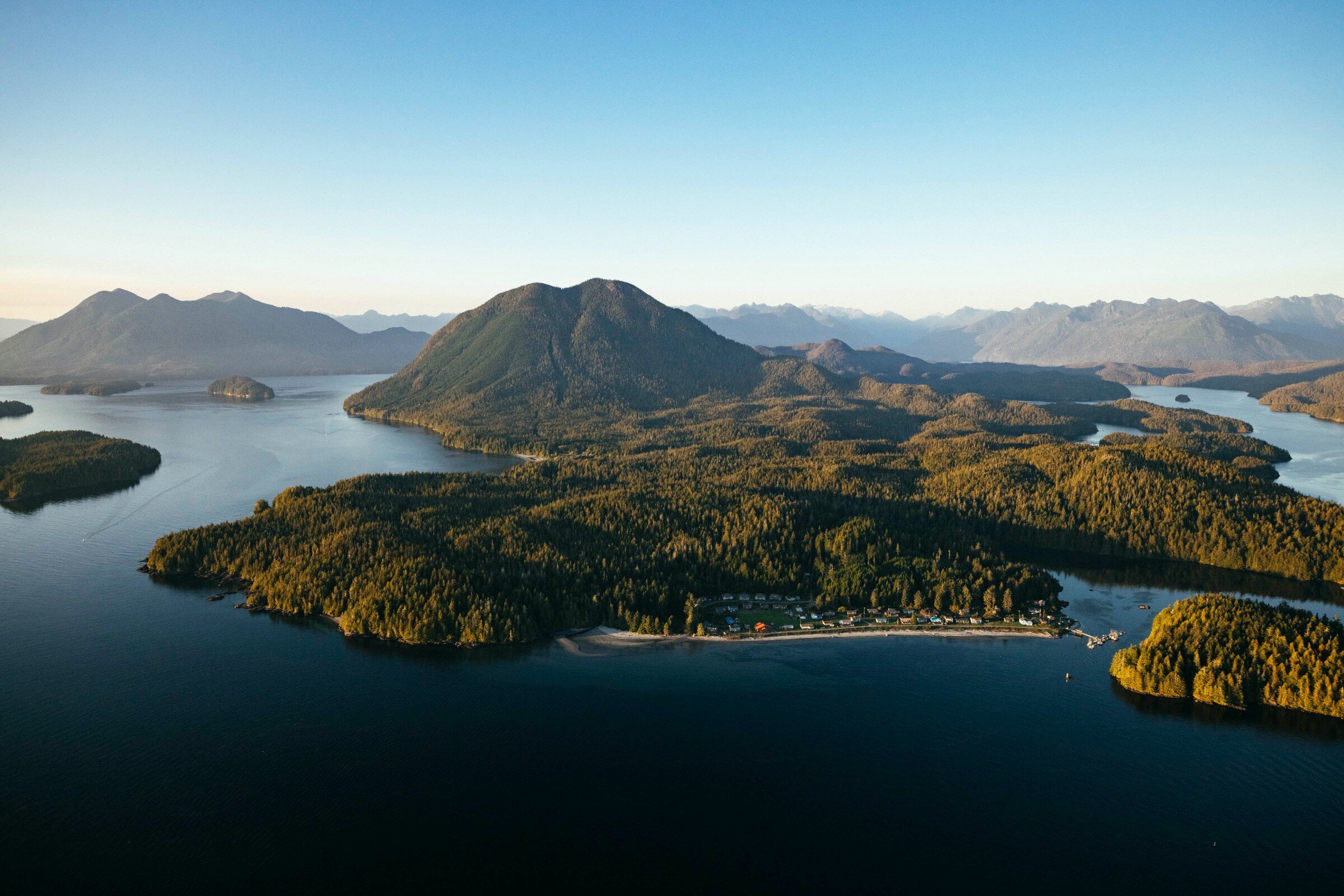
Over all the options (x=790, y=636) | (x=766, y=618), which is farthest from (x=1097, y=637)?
(x=766, y=618)

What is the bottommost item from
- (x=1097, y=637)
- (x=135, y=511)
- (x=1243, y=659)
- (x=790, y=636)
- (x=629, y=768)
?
(x=629, y=768)

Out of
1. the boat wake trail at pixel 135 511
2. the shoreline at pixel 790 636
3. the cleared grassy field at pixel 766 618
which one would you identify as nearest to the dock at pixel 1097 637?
the shoreline at pixel 790 636

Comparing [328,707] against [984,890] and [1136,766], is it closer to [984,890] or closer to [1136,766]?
[984,890]

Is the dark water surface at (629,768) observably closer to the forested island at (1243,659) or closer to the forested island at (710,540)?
the forested island at (1243,659)

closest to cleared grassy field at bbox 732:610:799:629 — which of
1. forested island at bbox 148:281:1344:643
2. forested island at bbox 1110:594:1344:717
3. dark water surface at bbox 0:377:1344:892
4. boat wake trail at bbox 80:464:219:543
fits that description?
dark water surface at bbox 0:377:1344:892

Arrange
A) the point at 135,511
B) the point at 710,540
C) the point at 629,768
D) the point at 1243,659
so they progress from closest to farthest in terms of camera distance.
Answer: the point at 629,768
the point at 1243,659
the point at 710,540
the point at 135,511

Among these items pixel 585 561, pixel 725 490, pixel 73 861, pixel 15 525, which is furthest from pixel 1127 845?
pixel 15 525

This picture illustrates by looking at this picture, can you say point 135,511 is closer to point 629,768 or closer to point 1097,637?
point 629,768
